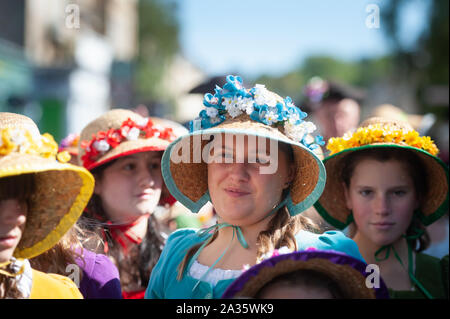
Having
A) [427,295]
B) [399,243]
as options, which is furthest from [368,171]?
[427,295]

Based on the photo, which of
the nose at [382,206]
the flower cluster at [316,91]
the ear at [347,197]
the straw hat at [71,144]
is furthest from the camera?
the flower cluster at [316,91]

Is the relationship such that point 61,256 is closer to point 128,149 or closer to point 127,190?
point 127,190

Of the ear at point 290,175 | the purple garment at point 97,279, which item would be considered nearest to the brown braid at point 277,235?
the ear at point 290,175

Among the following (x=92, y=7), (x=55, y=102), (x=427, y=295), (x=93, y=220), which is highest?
(x=92, y=7)

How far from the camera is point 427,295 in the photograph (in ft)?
9.05

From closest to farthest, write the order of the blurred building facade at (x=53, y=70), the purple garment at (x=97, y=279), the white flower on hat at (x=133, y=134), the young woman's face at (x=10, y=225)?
1. the young woman's face at (x=10, y=225)
2. the purple garment at (x=97, y=279)
3. the white flower on hat at (x=133, y=134)
4. the blurred building facade at (x=53, y=70)

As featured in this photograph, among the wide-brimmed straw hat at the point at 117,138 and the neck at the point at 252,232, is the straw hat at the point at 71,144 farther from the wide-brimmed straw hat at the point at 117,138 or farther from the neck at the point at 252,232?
the neck at the point at 252,232

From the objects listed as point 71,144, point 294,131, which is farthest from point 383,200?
point 71,144

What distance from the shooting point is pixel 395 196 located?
2.79m

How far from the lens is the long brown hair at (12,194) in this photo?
1862 mm

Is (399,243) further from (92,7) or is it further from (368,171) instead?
(92,7)

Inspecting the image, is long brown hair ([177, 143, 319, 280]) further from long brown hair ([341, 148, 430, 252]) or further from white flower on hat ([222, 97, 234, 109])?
long brown hair ([341, 148, 430, 252])

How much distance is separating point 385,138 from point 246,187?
1123 mm
